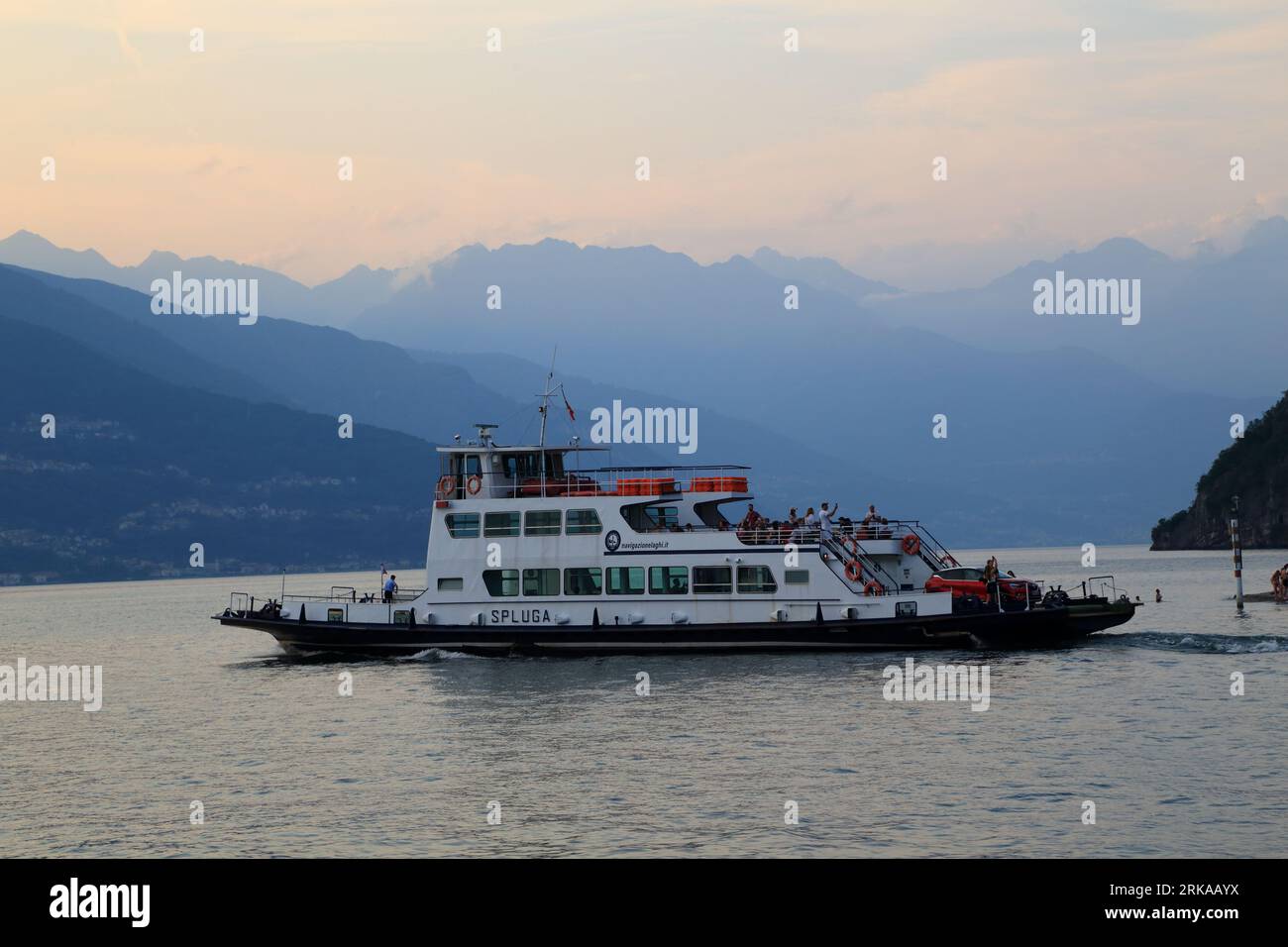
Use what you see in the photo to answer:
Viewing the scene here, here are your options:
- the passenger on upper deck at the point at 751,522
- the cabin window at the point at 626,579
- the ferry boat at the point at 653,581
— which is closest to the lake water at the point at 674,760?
the ferry boat at the point at 653,581

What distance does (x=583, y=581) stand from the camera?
4859 centimetres

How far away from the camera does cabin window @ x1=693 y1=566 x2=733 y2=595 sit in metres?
47.3

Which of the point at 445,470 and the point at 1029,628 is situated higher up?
the point at 445,470

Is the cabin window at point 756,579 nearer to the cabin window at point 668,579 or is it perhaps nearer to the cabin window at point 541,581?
the cabin window at point 668,579

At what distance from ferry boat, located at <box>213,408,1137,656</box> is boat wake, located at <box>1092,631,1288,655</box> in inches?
77.4

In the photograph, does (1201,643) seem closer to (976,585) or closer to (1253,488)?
(976,585)

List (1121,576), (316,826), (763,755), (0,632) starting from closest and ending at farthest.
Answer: (316,826) < (763,755) < (0,632) < (1121,576)

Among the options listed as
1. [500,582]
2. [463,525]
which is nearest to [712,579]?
[500,582]

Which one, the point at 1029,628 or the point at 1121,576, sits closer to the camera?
the point at 1029,628

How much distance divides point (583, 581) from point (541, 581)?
1.54 metres
